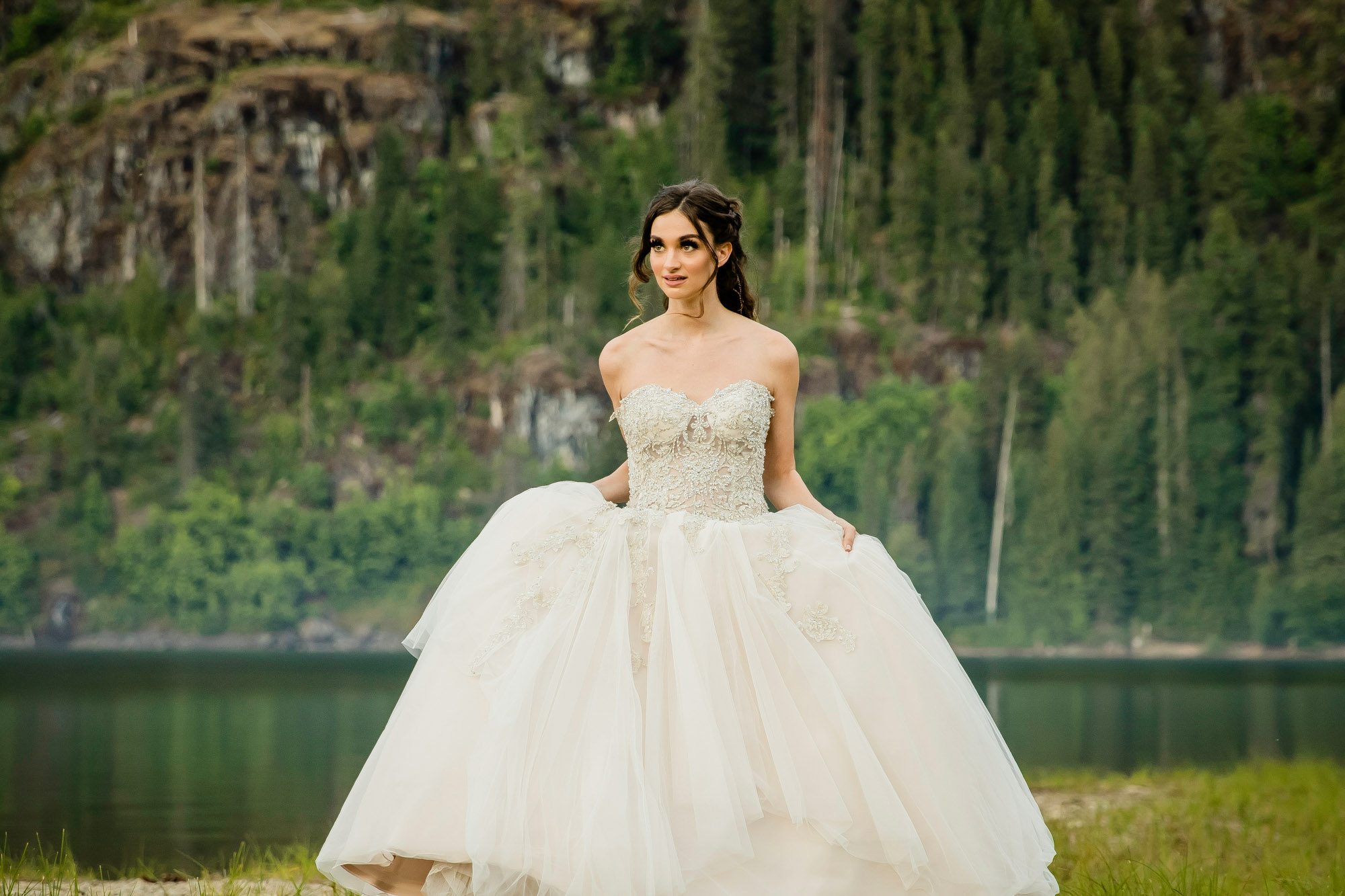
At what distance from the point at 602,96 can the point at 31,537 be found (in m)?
23.1

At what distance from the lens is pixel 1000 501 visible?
37.0m

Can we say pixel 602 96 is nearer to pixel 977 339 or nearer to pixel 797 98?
pixel 797 98

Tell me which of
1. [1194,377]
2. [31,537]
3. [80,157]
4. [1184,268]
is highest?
[80,157]

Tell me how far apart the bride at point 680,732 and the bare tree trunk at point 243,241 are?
145ft

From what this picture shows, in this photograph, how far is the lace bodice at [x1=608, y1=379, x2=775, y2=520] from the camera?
10.9 feet

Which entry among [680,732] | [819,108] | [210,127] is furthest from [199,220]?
[680,732]

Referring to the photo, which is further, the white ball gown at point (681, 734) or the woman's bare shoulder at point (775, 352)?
the woman's bare shoulder at point (775, 352)

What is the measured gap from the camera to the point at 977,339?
39.8m

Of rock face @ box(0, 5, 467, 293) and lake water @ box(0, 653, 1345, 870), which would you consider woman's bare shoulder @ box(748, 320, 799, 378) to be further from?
rock face @ box(0, 5, 467, 293)

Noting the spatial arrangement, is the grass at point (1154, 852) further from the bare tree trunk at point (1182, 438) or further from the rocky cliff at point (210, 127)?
the rocky cliff at point (210, 127)

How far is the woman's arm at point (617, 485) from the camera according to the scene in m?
3.50

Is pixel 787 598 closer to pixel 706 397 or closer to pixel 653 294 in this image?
pixel 706 397

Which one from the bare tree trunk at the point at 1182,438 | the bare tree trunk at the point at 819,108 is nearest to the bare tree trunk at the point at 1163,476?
the bare tree trunk at the point at 1182,438

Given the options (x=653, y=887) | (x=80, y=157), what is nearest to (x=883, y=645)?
(x=653, y=887)
